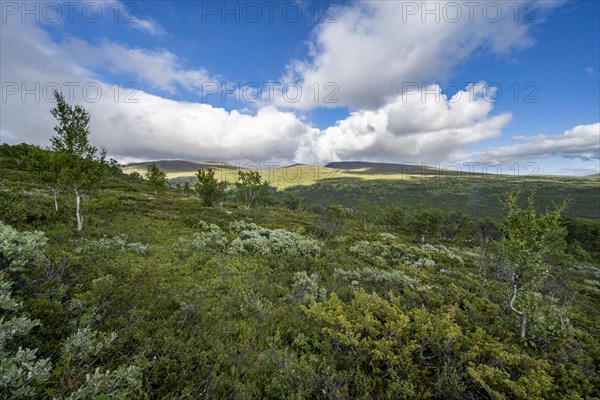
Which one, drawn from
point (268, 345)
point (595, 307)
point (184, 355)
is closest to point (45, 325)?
point (184, 355)

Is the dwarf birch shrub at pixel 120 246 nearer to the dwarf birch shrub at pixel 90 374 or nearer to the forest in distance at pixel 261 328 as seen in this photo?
the forest in distance at pixel 261 328

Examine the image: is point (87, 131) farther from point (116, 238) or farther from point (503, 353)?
point (503, 353)

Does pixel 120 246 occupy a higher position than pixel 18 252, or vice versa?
pixel 18 252

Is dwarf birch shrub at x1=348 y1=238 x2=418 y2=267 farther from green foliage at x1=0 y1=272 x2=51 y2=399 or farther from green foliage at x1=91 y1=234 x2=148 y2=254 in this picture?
green foliage at x1=0 y1=272 x2=51 y2=399

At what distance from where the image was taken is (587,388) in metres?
5.30

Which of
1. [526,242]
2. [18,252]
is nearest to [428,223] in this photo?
[526,242]

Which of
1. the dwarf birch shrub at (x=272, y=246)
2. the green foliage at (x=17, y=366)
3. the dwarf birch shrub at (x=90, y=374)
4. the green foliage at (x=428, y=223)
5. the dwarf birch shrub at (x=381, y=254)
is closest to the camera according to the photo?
the green foliage at (x=17, y=366)

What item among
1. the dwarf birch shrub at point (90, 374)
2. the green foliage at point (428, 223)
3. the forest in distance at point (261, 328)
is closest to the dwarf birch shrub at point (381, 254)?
the forest in distance at point (261, 328)

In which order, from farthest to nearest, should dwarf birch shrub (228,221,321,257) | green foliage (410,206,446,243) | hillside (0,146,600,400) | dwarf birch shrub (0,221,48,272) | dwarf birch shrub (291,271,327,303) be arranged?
1. green foliage (410,206,446,243)
2. dwarf birch shrub (228,221,321,257)
3. dwarf birch shrub (291,271,327,303)
4. dwarf birch shrub (0,221,48,272)
5. hillside (0,146,600,400)

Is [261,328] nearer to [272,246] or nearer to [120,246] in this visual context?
[272,246]

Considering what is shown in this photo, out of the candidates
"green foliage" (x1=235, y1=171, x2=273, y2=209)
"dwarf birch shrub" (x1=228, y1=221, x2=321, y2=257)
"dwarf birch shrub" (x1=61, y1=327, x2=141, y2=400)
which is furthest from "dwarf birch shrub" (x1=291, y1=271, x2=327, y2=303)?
"green foliage" (x1=235, y1=171, x2=273, y2=209)

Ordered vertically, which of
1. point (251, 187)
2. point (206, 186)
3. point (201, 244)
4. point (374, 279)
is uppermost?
point (251, 187)

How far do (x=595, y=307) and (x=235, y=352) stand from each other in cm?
2490

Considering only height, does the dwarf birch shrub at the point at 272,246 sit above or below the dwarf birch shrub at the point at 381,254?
above
